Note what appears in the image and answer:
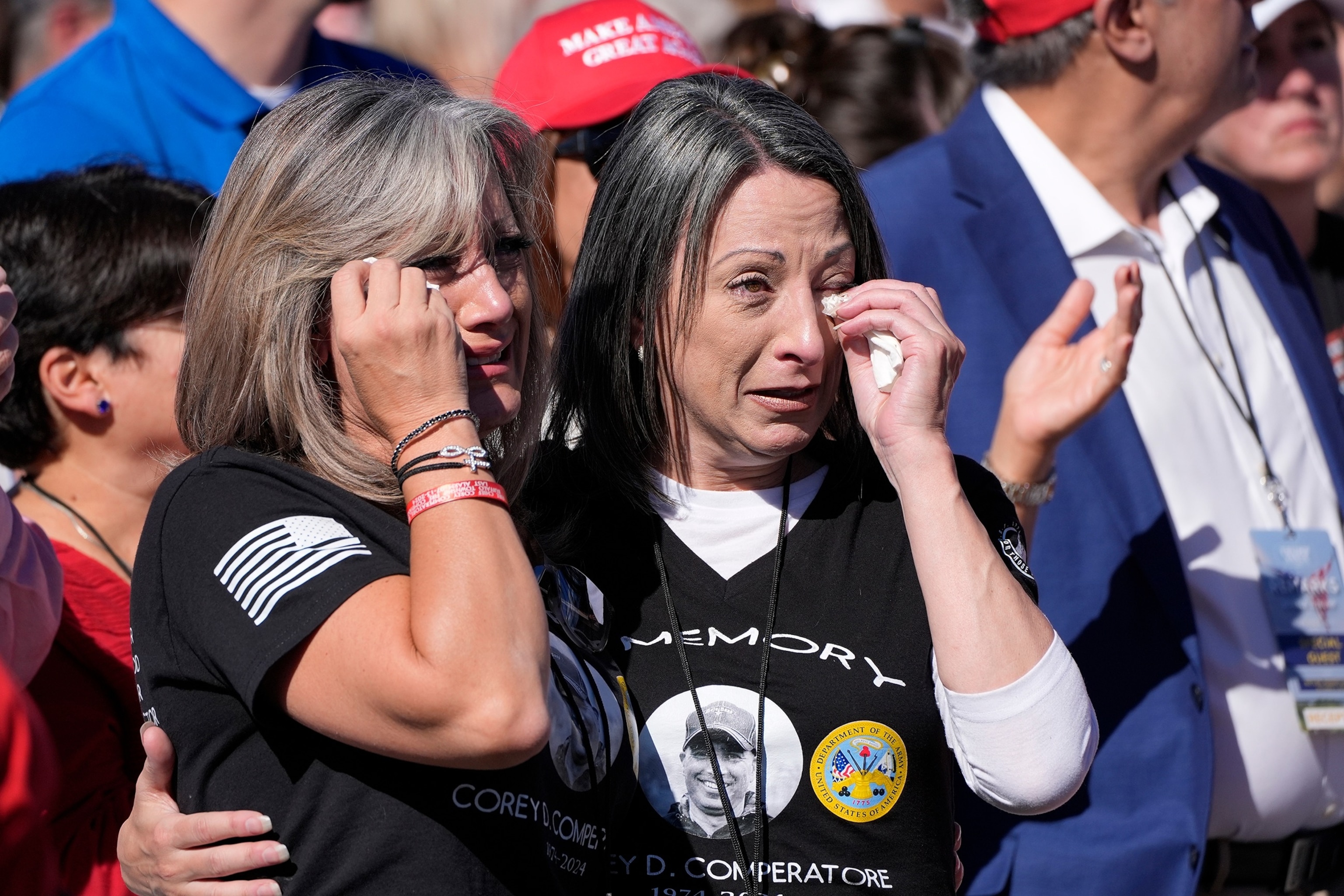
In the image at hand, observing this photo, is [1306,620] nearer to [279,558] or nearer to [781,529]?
[781,529]

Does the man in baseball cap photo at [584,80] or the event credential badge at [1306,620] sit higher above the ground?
the man in baseball cap photo at [584,80]

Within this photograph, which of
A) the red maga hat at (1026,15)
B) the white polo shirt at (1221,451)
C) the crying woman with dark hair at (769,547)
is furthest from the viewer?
the red maga hat at (1026,15)

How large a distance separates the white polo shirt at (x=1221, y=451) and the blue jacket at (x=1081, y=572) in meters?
0.14

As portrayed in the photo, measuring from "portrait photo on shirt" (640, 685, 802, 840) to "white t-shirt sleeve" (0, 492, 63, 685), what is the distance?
3.27 ft

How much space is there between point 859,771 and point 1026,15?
216 cm

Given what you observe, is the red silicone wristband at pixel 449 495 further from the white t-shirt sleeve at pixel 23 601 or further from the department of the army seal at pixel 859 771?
the white t-shirt sleeve at pixel 23 601

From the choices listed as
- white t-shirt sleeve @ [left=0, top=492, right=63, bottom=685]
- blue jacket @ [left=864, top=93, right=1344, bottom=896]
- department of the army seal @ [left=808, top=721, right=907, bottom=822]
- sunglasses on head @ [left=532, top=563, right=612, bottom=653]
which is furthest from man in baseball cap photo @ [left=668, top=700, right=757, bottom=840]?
white t-shirt sleeve @ [left=0, top=492, right=63, bottom=685]

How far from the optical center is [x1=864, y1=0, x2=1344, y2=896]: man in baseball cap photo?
2.84 meters

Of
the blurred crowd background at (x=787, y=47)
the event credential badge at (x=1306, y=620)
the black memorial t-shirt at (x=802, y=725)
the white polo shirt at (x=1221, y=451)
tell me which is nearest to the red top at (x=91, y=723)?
the black memorial t-shirt at (x=802, y=725)

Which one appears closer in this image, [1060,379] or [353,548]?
[353,548]

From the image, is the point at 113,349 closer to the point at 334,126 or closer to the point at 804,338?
the point at 334,126

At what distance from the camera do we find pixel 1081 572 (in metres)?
2.91

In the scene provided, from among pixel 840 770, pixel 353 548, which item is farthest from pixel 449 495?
pixel 840 770

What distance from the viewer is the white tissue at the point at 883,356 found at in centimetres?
216
